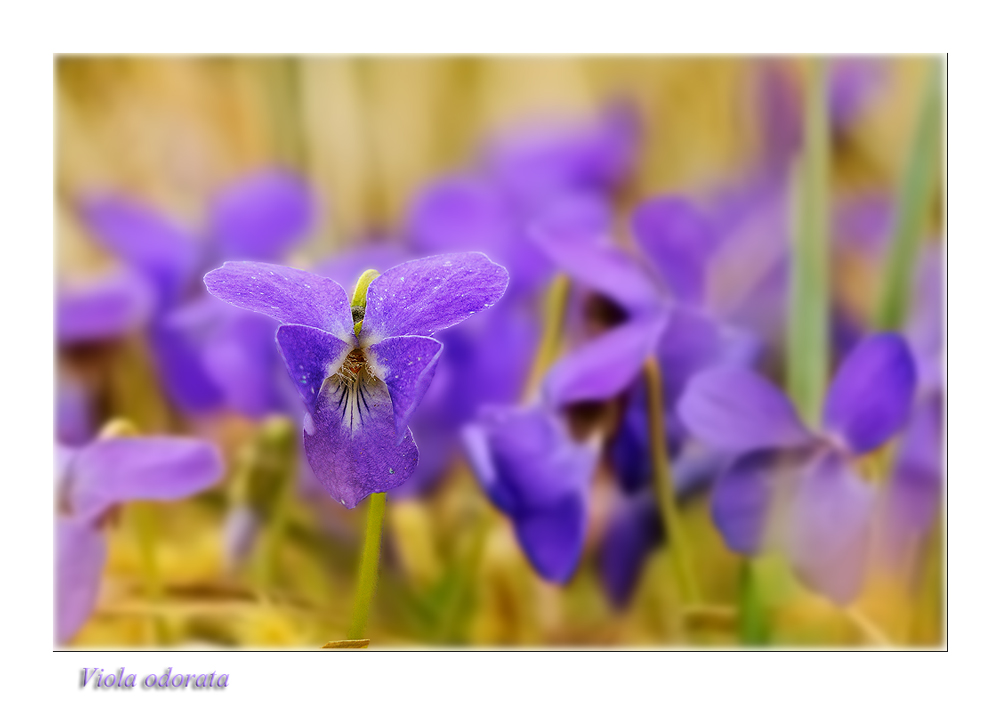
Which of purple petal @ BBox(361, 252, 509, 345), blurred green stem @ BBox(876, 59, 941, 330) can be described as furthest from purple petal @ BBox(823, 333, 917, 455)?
purple petal @ BBox(361, 252, 509, 345)

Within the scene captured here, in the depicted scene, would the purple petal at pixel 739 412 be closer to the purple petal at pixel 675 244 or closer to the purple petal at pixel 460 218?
the purple petal at pixel 675 244

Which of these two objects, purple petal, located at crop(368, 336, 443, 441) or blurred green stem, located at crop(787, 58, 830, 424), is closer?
purple petal, located at crop(368, 336, 443, 441)

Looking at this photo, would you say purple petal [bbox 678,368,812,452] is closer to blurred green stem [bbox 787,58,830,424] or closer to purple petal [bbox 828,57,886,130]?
Answer: blurred green stem [bbox 787,58,830,424]

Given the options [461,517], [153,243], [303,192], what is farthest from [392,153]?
[461,517]

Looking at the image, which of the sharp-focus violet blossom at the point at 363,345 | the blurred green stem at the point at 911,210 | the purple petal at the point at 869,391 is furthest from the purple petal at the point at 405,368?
the blurred green stem at the point at 911,210
